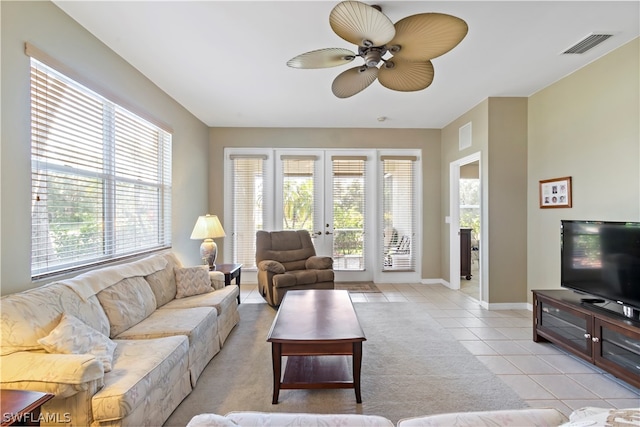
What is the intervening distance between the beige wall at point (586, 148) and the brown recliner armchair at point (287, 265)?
275cm

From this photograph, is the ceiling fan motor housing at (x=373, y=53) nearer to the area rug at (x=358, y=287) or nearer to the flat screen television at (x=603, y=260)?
the flat screen television at (x=603, y=260)

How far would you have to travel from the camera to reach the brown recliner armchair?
3793 mm

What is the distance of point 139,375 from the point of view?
1535 millimetres

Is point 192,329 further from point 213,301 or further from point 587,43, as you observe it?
point 587,43

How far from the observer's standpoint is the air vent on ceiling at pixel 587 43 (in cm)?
247

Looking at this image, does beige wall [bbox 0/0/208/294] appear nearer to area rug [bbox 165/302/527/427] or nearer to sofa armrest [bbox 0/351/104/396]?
sofa armrest [bbox 0/351/104/396]

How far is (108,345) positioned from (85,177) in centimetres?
144

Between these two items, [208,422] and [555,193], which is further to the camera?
[555,193]

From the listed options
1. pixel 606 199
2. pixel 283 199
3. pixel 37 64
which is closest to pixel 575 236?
pixel 606 199

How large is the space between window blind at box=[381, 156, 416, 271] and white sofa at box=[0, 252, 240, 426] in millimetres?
3457

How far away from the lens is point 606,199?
2.79 metres

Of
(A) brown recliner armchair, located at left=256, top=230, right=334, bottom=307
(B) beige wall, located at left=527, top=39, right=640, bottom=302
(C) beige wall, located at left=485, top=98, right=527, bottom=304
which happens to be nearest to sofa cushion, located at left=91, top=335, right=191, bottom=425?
(A) brown recliner armchair, located at left=256, top=230, right=334, bottom=307

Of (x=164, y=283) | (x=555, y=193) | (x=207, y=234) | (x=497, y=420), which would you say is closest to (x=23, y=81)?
(x=164, y=283)

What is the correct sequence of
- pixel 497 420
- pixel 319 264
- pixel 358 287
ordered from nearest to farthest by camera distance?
pixel 497 420 → pixel 319 264 → pixel 358 287
